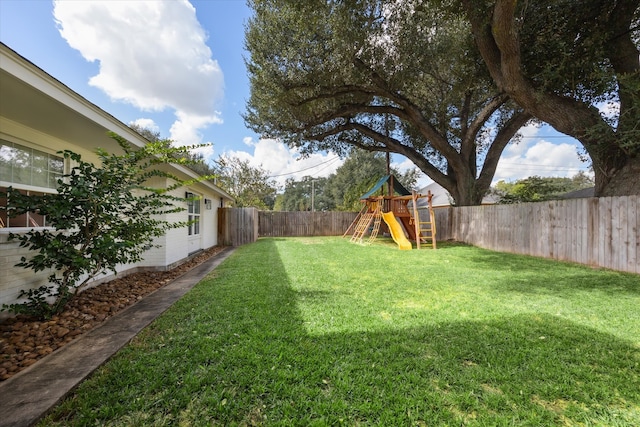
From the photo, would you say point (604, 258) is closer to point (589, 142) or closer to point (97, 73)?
point (589, 142)

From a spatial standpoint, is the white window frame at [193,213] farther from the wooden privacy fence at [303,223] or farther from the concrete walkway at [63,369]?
the wooden privacy fence at [303,223]

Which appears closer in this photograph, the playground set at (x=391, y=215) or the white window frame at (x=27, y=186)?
the white window frame at (x=27, y=186)

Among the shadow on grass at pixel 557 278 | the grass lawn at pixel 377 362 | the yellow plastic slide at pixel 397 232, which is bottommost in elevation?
the shadow on grass at pixel 557 278

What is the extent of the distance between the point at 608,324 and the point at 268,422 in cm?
372

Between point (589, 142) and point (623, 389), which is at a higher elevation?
point (589, 142)

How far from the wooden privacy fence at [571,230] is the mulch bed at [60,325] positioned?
9.11m

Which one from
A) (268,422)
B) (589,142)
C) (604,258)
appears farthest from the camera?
(589,142)

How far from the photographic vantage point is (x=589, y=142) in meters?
6.76

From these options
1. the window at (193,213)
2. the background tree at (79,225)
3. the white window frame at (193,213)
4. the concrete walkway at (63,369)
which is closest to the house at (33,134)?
the background tree at (79,225)

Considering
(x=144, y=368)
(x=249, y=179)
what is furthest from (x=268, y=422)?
(x=249, y=179)

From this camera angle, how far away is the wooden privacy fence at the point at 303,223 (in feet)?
51.9

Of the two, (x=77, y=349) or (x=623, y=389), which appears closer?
(x=623, y=389)

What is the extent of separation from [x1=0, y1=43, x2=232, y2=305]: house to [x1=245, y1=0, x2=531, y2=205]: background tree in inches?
248

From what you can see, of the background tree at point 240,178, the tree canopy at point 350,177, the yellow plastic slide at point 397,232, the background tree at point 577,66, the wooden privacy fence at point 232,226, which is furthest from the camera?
the tree canopy at point 350,177
